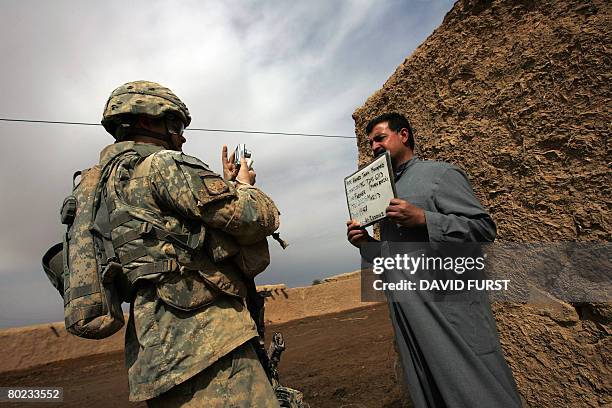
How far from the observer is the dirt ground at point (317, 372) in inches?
156

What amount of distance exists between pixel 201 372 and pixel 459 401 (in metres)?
1.05

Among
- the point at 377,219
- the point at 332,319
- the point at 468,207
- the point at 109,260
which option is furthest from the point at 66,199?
the point at 332,319

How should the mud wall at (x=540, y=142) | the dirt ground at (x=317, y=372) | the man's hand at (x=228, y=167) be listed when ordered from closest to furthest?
the mud wall at (x=540, y=142) < the man's hand at (x=228, y=167) < the dirt ground at (x=317, y=372)

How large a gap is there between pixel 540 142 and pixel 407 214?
1.10 m

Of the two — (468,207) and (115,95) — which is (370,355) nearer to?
(468,207)

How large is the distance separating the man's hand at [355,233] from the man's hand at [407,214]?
32 centimetres

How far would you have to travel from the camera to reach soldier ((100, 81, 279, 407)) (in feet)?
5.28

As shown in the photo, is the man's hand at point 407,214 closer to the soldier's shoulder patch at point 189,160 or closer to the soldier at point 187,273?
the soldier at point 187,273

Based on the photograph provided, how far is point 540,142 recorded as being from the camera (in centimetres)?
221

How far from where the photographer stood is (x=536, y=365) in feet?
7.29

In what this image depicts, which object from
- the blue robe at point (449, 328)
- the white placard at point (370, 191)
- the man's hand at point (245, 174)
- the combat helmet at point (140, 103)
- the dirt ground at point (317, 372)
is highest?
the combat helmet at point (140, 103)

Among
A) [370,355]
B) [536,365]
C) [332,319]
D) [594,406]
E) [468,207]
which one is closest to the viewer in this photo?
[468,207]

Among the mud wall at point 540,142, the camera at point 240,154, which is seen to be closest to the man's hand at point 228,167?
the camera at point 240,154

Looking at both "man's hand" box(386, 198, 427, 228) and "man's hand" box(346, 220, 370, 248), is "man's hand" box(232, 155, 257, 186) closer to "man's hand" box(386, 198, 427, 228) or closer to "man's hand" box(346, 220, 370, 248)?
"man's hand" box(346, 220, 370, 248)
